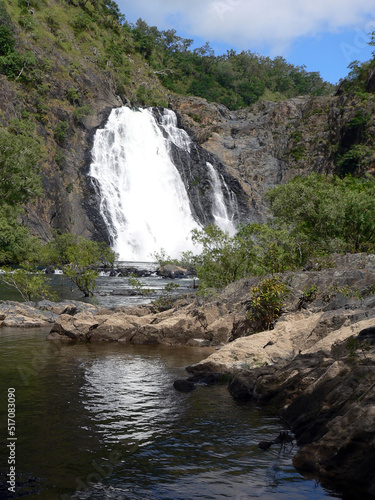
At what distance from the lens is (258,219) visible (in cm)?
7475

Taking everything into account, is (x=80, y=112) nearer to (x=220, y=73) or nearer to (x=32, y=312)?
(x=32, y=312)

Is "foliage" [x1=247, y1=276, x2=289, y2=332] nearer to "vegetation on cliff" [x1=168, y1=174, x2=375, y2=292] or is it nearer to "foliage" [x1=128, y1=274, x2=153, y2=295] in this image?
"vegetation on cliff" [x1=168, y1=174, x2=375, y2=292]

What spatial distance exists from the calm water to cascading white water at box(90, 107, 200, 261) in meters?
47.8

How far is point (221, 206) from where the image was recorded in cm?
7344

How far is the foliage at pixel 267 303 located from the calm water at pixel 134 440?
4.60 metres

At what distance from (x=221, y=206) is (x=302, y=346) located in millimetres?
61716

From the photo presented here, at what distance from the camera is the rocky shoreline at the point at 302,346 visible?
6.27 meters

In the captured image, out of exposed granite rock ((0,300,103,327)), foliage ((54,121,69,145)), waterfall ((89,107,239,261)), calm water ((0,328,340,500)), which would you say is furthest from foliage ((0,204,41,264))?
foliage ((54,121,69,145))

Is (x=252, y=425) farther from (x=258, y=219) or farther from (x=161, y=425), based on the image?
(x=258, y=219)

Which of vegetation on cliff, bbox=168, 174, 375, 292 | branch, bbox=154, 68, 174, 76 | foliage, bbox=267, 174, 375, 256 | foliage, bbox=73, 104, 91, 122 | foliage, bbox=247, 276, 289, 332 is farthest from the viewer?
branch, bbox=154, 68, 174, 76

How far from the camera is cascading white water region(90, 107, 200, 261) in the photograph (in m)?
61.6

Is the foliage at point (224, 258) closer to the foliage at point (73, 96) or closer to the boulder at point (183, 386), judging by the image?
the boulder at point (183, 386)

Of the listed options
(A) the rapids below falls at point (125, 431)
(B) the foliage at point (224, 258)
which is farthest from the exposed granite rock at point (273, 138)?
(A) the rapids below falls at point (125, 431)

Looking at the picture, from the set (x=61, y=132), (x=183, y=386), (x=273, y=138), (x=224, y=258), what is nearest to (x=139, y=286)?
(x=224, y=258)
